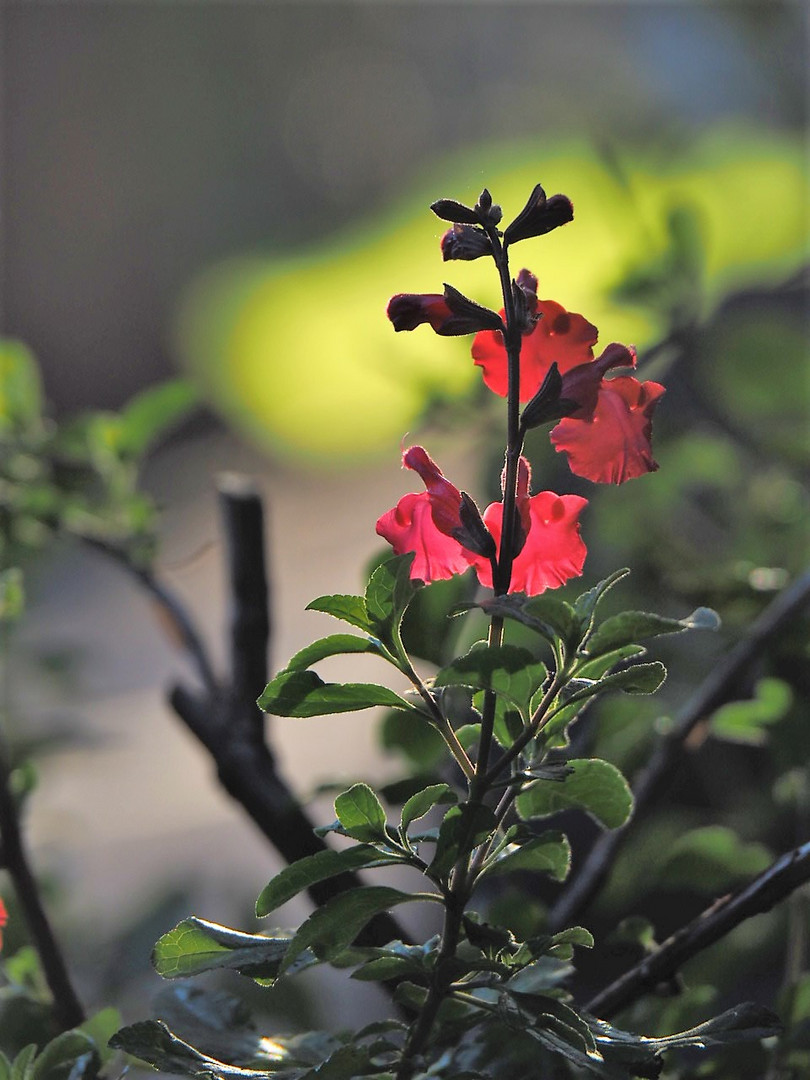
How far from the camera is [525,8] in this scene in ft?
7.54

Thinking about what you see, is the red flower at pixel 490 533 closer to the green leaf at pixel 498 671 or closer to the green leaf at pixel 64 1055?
the green leaf at pixel 498 671

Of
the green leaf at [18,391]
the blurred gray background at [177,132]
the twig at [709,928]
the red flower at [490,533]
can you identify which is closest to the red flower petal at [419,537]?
the red flower at [490,533]

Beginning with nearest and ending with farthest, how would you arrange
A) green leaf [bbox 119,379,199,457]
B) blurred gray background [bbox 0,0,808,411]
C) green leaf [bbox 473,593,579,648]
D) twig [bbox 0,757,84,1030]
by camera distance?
1. green leaf [bbox 473,593,579,648]
2. twig [bbox 0,757,84,1030]
3. green leaf [bbox 119,379,199,457]
4. blurred gray background [bbox 0,0,808,411]

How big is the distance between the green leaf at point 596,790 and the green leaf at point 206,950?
7 centimetres

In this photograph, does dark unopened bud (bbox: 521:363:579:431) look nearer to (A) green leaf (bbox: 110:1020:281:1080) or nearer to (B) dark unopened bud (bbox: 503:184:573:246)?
(B) dark unopened bud (bbox: 503:184:573:246)

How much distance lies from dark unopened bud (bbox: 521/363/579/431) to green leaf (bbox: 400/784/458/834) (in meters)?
0.08

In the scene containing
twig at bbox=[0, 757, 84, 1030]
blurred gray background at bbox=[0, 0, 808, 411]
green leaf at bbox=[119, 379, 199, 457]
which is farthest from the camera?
blurred gray background at bbox=[0, 0, 808, 411]

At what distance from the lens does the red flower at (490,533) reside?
0.81ft

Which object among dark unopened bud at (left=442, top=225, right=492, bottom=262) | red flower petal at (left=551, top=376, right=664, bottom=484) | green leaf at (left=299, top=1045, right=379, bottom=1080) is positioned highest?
dark unopened bud at (left=442, top=225, right=492, bottom=262)

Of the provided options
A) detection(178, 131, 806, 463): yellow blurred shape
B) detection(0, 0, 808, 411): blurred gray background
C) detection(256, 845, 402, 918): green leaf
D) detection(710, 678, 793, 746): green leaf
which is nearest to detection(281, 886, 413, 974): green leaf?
detection(256, 845, 402, 918): green leaf

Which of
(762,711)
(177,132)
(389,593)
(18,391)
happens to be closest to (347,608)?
(389,593)

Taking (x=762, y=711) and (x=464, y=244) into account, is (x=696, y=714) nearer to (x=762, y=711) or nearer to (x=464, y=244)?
(x=762, y=711)

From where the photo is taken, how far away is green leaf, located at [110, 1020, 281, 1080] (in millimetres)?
232

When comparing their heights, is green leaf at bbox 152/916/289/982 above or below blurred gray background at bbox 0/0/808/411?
below
